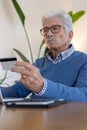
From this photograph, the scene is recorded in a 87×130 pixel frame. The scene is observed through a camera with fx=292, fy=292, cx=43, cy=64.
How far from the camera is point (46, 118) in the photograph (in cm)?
90

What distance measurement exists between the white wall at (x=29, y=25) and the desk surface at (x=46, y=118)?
1.78 m

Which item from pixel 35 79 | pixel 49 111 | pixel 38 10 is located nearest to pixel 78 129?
pixel 49 111

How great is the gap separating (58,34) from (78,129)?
1.19 m

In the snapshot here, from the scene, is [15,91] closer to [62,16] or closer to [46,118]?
[62,16]

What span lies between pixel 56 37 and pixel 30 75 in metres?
0.78

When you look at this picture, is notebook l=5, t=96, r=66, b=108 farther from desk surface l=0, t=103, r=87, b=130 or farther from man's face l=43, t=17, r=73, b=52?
man's face l=43, t=17, r=73, b=52

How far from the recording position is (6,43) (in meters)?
2.86

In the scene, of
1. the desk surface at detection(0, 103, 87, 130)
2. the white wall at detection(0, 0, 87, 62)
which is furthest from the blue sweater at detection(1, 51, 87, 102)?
the white wall at detection(0, 0, 87, 62)

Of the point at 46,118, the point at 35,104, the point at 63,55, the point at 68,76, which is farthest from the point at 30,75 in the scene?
the point at 63,55

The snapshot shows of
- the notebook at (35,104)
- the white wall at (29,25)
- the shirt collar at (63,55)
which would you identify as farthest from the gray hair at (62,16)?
the white wall at (29,25)

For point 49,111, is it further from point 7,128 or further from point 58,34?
point 58,34

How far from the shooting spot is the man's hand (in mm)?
1101

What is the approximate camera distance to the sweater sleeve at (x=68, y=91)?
4.06 ft

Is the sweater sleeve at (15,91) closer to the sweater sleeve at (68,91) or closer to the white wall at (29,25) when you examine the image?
the sweater sleeve at (68,91)
